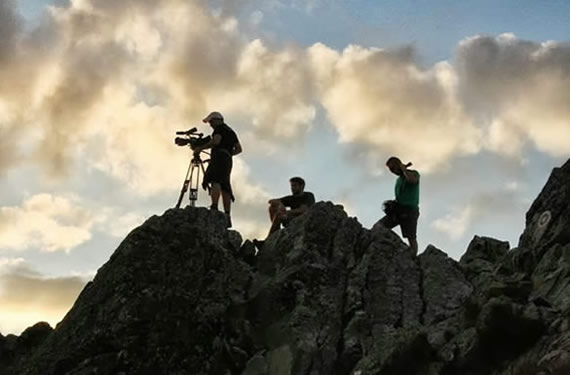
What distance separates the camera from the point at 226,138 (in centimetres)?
2938

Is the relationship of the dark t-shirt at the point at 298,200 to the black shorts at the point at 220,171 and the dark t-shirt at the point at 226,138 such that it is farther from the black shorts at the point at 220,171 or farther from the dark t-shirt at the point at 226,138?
the dark t-shirt at the point at 226,138

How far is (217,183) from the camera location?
2864 centimetres

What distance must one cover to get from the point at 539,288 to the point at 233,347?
9052mm

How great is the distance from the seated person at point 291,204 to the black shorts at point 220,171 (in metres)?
1.90

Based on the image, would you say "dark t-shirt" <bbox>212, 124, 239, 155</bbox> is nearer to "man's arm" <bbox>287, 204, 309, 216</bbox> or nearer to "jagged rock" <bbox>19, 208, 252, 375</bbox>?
"man's arm" <bbox>287, 204, 309, 216</bbox>

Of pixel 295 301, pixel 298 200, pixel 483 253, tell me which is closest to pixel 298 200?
pixel 298 200

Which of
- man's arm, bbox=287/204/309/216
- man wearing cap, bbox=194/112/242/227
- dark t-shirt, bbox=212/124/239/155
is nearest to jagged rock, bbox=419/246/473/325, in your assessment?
man's arm, bbox=287/204/309/216

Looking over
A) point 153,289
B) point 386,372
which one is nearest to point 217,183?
point 153,289

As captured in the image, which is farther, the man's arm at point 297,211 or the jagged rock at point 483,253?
the man's arm at point 297,211

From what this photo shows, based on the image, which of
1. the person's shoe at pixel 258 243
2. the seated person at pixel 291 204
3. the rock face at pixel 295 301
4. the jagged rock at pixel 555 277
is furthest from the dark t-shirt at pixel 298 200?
the jagged rock at pixel 555 277

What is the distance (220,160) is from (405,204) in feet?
22.2

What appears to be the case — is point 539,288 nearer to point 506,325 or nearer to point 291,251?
point 506,325

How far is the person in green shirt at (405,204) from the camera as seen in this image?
92.9 ft

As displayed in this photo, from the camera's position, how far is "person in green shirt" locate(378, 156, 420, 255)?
28.3 metres
